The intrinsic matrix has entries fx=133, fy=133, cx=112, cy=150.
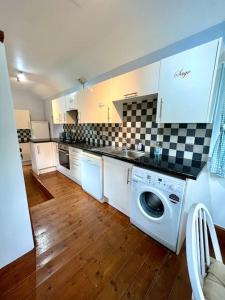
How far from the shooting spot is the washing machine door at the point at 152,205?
1369 millimetres

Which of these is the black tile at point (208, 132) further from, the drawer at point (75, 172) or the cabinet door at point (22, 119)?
the cabinet door at point (22, 119)

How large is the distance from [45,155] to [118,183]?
249 centimetres

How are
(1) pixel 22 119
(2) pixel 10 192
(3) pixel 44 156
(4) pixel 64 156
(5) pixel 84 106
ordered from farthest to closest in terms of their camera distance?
(1) pixel 22 119 < (3) pixel 44 156 < (4) pixel 64 156 < (5) pixel 84 106 < (2) pixel 10 192

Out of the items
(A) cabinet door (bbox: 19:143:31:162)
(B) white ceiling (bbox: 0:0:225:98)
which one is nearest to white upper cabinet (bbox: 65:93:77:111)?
(B) white ceiling (bbox: 0:0:225:98)

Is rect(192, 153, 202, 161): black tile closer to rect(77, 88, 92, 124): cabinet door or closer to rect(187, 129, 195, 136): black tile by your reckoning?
rect(187, 129, 195, 136): black tile

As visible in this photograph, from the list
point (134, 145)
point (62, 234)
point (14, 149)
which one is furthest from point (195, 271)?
point (134, 145)

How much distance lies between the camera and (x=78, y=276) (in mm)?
1166

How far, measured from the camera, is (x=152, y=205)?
1546 mm

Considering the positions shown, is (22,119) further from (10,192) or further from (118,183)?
(118,183)

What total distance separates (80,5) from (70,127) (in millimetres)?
2717

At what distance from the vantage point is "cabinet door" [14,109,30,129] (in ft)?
13.4

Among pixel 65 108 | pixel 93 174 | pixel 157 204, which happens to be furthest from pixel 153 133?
pixel 65 108

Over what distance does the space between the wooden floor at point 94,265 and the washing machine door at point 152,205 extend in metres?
0.31

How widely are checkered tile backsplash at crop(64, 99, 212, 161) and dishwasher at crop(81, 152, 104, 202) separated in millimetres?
581
